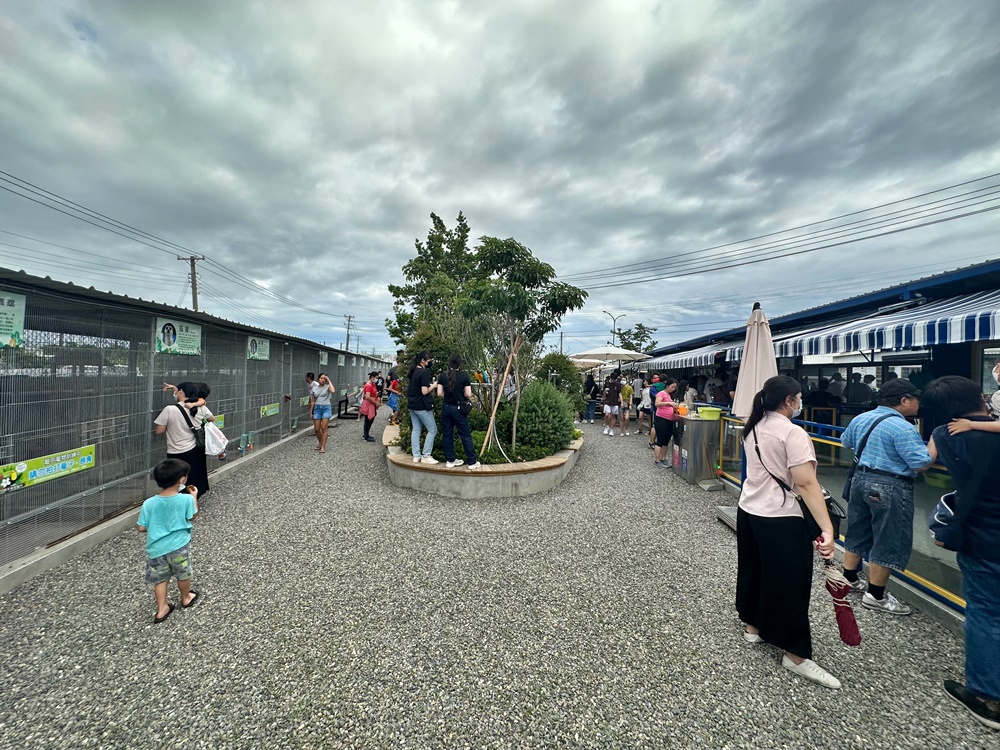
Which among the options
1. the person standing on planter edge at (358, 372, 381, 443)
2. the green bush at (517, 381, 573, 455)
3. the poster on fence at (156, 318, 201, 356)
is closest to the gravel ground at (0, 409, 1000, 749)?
the poster on fence at (156, 318, 201, 356)

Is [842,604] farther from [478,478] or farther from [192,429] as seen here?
[192,429]

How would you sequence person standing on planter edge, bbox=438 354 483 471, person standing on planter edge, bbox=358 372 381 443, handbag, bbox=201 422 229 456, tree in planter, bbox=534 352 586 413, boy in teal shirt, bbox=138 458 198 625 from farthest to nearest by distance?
tree in planter, bbox=534 352 586 413 < person standing on planter edge, bbox=358 372 381 443 < person standing on planter edge, bbox=438 354 483 471 < handbag, bbox=201 422 229 456 < boy in teal shirt, bbox=138 458 198 625

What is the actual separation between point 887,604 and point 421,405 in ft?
17.0

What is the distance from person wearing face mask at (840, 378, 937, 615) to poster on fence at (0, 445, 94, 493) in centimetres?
669

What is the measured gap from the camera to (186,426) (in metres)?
4.44

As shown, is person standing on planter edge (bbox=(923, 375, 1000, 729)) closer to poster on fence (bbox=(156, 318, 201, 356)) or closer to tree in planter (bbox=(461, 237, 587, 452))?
tree in planter (bbox=(461, 237, 587, 452))

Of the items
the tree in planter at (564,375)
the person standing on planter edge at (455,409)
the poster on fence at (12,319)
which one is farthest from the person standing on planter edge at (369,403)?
the poster on fence at (12,319)

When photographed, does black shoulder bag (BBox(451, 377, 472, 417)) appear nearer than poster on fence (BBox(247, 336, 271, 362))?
Yes

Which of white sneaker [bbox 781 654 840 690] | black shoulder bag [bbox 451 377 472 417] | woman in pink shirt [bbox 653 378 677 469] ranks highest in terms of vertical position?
black shoulder bag [bbox 451 377 472 417]

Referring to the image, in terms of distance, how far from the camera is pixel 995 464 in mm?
2027

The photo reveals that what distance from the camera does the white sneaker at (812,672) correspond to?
2215mm

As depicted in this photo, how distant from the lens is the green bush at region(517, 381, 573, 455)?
6.96 meters

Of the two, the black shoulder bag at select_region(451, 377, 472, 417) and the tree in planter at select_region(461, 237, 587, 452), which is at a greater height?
the tree in planter at select_region(461, 237, 587, 452)

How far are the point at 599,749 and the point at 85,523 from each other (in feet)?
16.8
